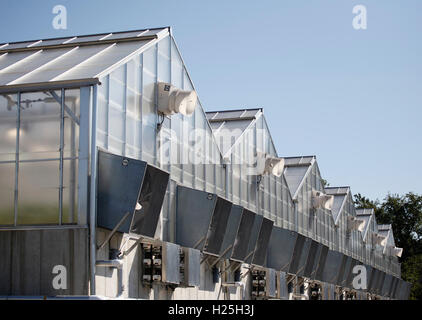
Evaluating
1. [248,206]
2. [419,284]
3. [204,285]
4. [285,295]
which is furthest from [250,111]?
[419,284]

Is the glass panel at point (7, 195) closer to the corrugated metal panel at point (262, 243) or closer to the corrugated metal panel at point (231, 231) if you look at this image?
the corrugated metal panel at point (231, 231)

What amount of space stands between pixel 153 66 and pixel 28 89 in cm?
687

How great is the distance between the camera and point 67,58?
29.5 m

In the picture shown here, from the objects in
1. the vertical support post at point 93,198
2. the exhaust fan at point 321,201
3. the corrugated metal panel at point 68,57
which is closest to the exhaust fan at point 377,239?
Answer: the exhaust fan at point 321,201

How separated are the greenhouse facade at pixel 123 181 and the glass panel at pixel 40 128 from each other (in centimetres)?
3

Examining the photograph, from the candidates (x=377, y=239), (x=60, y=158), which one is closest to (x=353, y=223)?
(x=377, y=239)

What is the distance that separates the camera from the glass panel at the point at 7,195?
25.3 metres

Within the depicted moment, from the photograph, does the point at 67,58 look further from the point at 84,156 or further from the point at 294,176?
the point at 294,176

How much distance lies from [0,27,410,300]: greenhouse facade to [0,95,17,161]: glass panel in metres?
0.04

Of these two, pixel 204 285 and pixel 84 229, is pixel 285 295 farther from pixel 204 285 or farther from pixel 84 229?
pixel 84 229

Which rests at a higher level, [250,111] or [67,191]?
[250,111]

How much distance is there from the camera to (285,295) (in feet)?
148

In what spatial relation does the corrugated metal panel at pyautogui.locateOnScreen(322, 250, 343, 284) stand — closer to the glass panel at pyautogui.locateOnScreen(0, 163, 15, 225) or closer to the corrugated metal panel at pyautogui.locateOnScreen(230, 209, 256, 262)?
the corrugated metal panel at pyautogui.locateOnScreen(230, 209, 256, 262)
